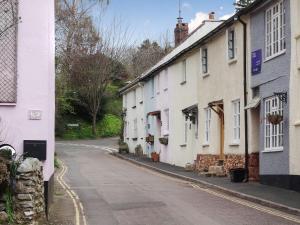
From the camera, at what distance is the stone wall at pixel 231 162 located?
2267cm

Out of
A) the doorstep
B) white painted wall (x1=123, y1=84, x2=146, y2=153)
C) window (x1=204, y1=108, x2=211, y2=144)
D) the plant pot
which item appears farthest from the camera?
white painted wall (x1=123, y1=84, x2=146, y2=153)

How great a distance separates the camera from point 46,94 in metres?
12.7

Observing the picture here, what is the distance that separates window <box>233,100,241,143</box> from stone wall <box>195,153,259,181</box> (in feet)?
2.43

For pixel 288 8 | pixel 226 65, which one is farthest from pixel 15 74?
pixel 226 65

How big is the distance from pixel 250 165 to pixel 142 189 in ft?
15.3

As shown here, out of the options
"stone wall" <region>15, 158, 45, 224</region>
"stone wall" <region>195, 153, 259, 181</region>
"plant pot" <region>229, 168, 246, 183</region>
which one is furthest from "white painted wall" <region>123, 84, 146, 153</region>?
"stone wall" <region>15, 158, 45, 224</region>

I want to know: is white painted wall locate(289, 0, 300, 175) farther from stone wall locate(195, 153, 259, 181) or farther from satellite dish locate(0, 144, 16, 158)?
satellite dish locate(0, 144, 16, 158)

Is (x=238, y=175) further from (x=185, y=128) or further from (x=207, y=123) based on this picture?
(x=185, y=128)

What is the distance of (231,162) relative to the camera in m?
24.5

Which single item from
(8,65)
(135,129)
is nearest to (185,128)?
(135,129)

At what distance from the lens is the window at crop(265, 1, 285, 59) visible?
20.0m

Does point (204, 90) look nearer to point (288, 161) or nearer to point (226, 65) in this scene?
point (226, 65)

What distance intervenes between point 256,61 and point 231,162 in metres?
4.56

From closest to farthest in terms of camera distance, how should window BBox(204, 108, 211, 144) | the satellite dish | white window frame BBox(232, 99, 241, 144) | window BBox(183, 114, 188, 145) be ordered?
the satellite dish < white window frame BBox(232, 99, 241, 144) < window BBox(204, 108, 211, 144) < window BBox(183, 114, 188, 145)
